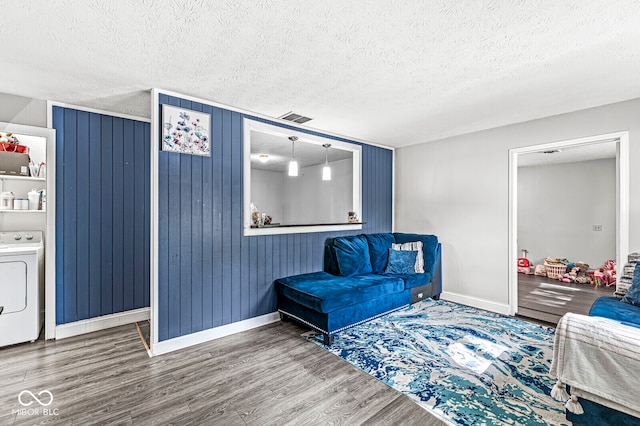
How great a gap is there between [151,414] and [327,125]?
11.0 feet

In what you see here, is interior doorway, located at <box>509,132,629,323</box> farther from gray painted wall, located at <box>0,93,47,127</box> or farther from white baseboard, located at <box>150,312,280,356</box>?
gray painted wall, located at <box>0,93,47,127</box>

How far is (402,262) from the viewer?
4.18m

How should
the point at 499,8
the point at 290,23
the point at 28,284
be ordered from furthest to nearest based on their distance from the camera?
the point at 28,284
the point at 290,23
the point at 499,8

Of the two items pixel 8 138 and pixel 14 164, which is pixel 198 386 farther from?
pixel 8 138

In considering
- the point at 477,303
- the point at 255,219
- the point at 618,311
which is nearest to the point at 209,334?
the point at 255,219

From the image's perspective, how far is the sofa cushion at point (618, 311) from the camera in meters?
2.22

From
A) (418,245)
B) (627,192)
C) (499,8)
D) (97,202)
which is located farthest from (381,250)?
(97,202)

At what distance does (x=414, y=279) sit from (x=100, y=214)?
12.4ft

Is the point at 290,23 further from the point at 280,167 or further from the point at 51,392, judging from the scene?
the point at 280,167

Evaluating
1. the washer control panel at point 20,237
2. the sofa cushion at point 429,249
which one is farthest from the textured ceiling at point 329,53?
the sofa cushion at point 429,249

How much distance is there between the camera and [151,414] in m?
1.94

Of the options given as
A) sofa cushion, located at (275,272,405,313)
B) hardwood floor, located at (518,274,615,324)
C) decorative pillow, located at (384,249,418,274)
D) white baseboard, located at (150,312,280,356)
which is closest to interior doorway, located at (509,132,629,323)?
hardwood floor, located at (518,274,615,324)

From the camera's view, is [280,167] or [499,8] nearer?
[499,8]

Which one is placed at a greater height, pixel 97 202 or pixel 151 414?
pixel 97 202
